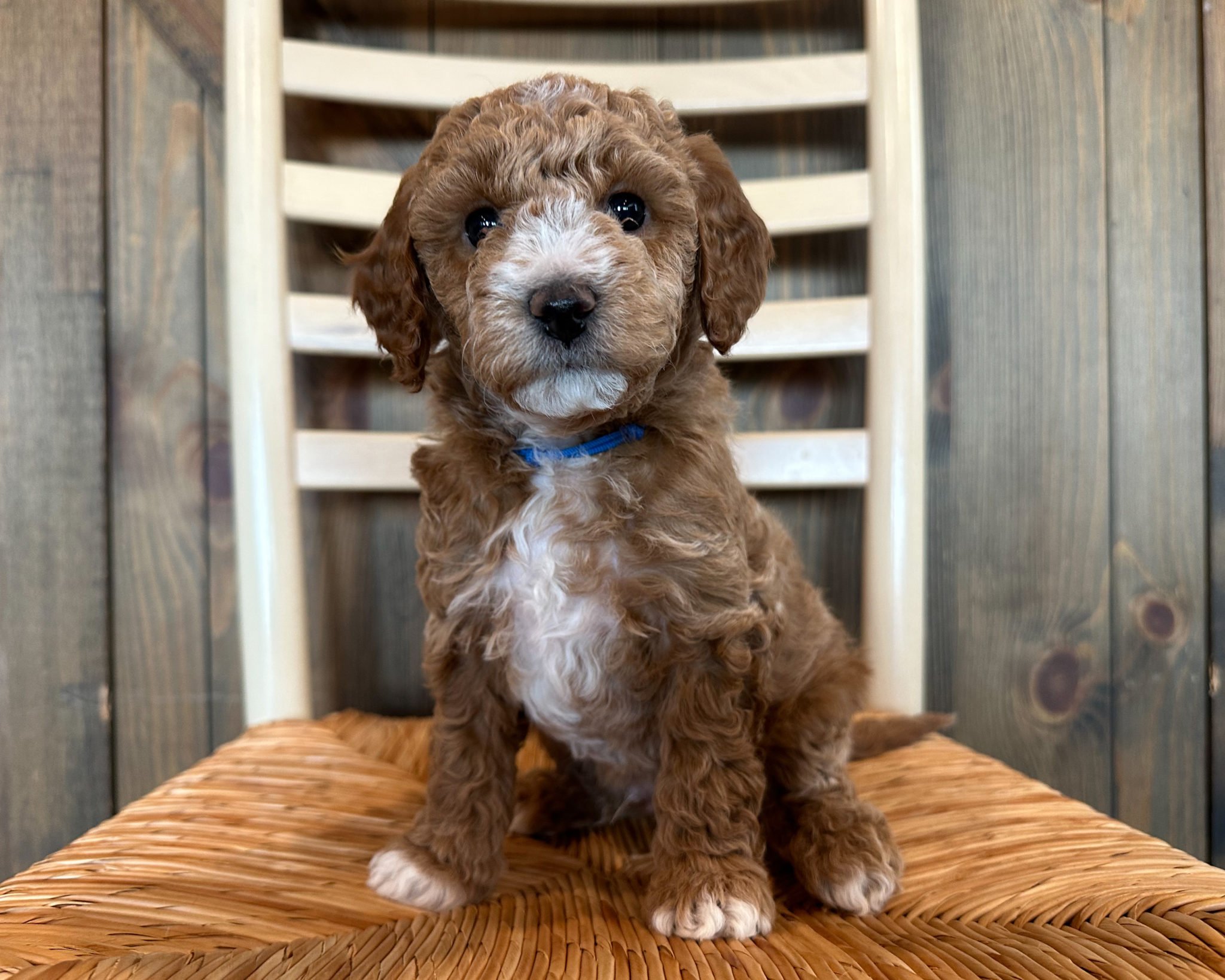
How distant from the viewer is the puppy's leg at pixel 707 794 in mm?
992

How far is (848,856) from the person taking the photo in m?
1.03

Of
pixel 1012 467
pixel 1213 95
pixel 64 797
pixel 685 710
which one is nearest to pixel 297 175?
pixel 685 710

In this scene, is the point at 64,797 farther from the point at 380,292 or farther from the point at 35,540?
the point at 380,292

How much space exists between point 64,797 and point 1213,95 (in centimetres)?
260

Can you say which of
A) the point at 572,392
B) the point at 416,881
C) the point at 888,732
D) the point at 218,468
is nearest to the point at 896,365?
the point at 888,732

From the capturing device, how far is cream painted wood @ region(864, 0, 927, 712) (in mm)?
1573

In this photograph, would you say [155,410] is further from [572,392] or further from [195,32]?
[572,392]

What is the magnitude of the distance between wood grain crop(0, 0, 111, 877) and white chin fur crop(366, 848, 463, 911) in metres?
1.07

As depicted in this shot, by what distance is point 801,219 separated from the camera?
1627mm

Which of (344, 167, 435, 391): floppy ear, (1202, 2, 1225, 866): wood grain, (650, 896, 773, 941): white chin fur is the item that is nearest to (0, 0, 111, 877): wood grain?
(344, 167, 435, 391): floppy ear

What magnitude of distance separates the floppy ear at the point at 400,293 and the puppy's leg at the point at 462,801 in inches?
14.4

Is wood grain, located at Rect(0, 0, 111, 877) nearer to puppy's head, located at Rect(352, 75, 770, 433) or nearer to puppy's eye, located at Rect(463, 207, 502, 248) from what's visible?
puppy's head, located at Rect(352, 75, 770, 433)

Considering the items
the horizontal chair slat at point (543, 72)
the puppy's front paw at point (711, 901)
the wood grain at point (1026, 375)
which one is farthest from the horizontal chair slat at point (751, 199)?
the puppy's front paw at point (711, 901)

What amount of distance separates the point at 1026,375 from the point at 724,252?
41.2 inches
